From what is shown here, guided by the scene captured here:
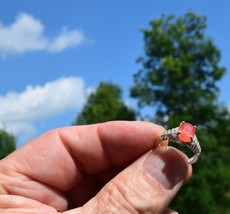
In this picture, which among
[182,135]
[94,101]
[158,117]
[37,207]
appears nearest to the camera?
[182,135]

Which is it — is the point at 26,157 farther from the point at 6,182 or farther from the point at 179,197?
the point at 179,197

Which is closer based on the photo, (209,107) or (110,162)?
(110,162)

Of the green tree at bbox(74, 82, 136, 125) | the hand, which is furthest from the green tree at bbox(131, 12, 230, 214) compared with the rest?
the hand

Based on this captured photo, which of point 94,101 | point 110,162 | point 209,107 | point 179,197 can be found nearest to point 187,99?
point 209,107

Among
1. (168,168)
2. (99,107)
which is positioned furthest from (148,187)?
(99,107)

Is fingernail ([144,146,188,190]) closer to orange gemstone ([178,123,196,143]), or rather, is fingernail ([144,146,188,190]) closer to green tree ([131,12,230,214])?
orange gemstone ([178,123,196,143])

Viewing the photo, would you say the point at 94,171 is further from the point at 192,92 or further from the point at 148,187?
the point at 192,92
